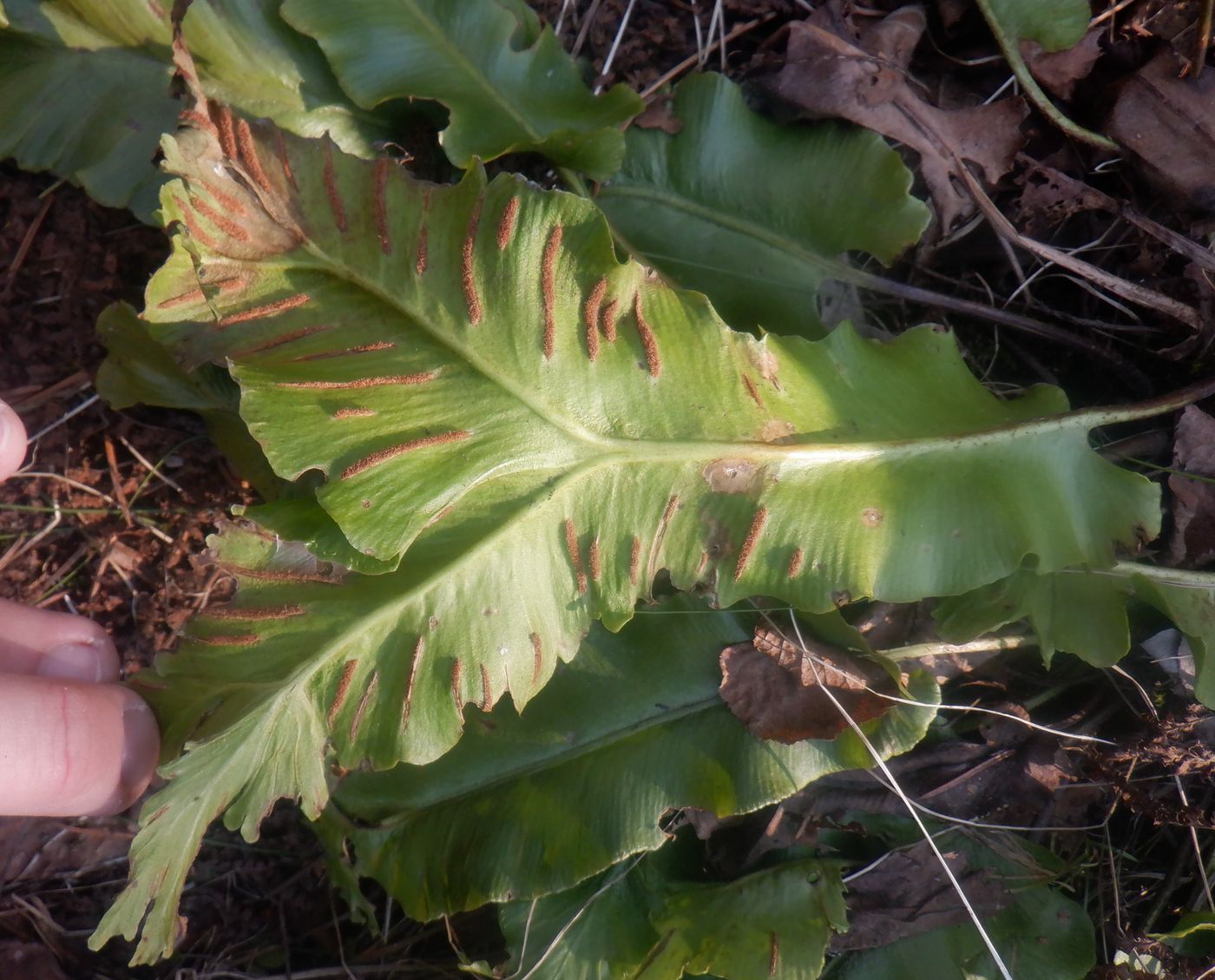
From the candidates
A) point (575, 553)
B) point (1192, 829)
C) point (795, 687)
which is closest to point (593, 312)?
point (575, 553)

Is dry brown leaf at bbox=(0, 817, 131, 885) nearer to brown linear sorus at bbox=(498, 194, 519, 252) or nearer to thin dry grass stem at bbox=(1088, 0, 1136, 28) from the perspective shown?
brown linear sorus at bbox=(498, 194, 519, 252)

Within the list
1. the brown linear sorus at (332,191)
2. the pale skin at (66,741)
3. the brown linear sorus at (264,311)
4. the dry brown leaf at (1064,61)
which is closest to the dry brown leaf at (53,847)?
the pale skin at (66,741)

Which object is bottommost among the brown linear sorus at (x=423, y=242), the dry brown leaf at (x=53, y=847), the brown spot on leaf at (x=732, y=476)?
the dry brown leaf at (x=53, y=847)

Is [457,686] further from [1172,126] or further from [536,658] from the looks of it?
[1172,126]

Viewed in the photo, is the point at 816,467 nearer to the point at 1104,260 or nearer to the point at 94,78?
the point at 1104,260

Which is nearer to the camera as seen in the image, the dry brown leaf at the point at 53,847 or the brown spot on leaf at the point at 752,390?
the brown spot on leaf at the point at 752,390

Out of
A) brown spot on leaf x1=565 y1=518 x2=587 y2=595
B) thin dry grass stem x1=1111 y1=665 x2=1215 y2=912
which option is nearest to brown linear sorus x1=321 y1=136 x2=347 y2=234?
brown spot on leaf x1=565 y1=518 x2=587 y2=595

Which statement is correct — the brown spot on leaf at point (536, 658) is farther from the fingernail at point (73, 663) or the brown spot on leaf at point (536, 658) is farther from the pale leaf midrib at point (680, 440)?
the fingernail at point (73, 663)
